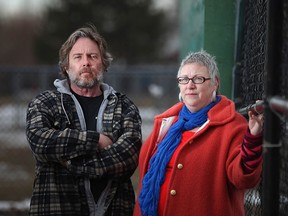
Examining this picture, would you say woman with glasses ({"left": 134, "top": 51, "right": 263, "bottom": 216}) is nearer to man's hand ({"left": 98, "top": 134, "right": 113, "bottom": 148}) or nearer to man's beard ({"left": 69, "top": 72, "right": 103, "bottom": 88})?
man's hand ({"left": 98, "top": 134, "right": 113, "bottom": 148})

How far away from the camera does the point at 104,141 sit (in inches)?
119

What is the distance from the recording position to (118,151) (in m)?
2.99

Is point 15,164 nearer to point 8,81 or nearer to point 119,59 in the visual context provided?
point 8,81

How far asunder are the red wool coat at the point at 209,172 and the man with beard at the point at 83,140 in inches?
16.3

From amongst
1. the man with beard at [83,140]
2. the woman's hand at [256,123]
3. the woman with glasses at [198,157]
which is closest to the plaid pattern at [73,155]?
the man with beard at [83,140]

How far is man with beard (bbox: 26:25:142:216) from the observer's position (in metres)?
2.92

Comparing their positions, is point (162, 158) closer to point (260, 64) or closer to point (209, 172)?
point (209, 172)

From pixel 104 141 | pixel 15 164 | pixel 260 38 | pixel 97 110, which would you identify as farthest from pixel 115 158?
pixel 15 164

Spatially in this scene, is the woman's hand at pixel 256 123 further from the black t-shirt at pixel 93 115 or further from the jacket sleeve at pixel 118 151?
the black t-shirt at pixel 93 115

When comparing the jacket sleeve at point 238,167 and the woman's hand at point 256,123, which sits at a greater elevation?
the woman's hand at point 256,123

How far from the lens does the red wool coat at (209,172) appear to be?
263 cm

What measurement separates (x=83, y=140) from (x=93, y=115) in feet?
0.88

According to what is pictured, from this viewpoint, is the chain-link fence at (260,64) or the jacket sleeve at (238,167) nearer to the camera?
the chain-link fence at (260,64)

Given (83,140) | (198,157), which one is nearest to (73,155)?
(83,140)
